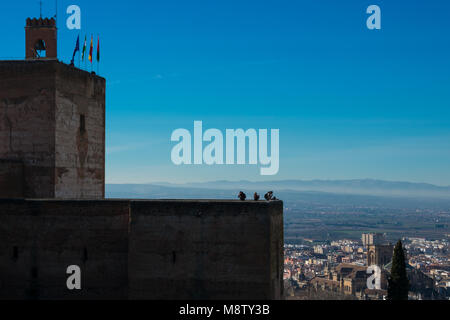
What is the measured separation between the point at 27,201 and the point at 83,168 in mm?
6430

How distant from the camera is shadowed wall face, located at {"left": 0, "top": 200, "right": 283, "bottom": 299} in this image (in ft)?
63.4

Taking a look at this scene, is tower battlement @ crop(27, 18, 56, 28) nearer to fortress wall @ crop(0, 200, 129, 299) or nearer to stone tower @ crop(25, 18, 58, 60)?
stone tower @ crop(25, 18, 58, 60)

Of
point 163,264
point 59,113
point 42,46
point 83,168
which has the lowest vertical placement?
point 163,264

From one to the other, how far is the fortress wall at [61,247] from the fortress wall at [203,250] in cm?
77

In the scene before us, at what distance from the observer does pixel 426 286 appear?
118m

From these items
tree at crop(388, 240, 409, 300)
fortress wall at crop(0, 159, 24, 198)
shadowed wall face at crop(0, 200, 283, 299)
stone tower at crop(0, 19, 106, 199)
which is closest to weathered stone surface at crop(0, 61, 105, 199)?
stone tower at crop(0, 19, 106, 199)

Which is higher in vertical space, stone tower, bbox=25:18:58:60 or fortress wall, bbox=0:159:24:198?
stone tower, bbox=25:18:58:60

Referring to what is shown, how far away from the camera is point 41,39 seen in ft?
95.5

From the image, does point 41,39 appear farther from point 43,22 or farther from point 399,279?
point 399,279

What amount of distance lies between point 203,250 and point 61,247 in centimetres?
498

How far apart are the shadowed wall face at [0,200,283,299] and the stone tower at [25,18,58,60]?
10564mm
